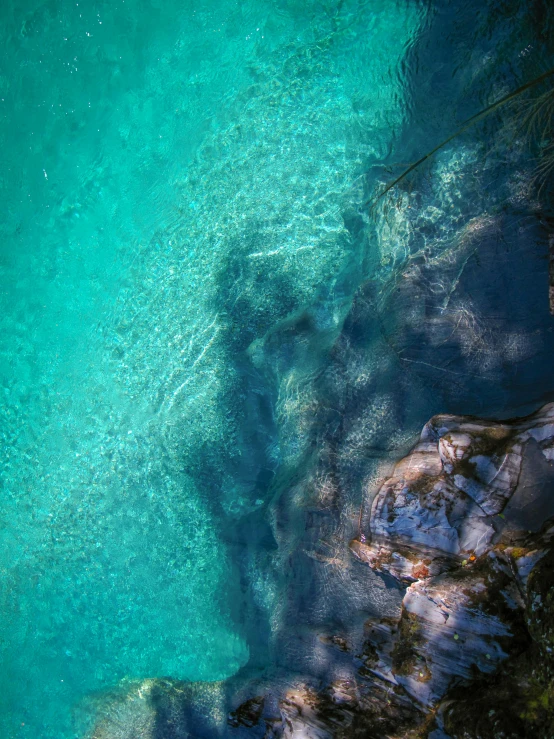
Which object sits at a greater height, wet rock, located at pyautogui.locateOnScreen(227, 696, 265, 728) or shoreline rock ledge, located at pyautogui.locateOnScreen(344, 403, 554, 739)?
shoreline rock ledge, located at pyautogui.locateOnScreen(344, 403, 554, 739)

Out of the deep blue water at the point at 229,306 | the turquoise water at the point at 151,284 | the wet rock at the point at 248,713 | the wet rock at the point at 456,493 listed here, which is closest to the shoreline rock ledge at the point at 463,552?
the wet rock at the point at 456,493

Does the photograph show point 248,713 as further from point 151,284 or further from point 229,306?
point 151,284

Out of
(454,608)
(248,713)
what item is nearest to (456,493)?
(454,608)

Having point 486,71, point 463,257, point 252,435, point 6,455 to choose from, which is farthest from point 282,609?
point 486,71

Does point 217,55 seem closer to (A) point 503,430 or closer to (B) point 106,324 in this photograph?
(B) point 106,324

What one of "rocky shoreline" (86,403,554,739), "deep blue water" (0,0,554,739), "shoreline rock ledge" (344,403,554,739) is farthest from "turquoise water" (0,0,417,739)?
"shoreline rock ledge" (344,403,554,739)

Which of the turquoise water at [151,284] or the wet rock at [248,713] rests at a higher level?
the turquoise water at [151,284]

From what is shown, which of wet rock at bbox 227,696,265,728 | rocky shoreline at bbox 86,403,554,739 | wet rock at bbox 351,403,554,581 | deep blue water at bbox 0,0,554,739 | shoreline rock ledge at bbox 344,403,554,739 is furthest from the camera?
deep blue water at bbox 0,0,554,739

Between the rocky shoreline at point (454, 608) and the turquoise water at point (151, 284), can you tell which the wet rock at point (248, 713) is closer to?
the rocky shoreline at point (454, 608)

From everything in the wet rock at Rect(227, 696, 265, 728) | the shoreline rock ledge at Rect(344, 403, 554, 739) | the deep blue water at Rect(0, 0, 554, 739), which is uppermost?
the deep blue water at Rect(0, 0, 554, 739)

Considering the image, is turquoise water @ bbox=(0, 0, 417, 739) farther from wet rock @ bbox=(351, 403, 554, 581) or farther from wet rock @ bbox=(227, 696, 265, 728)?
wet rock @ bbox=(351, 403, 554, 581)
